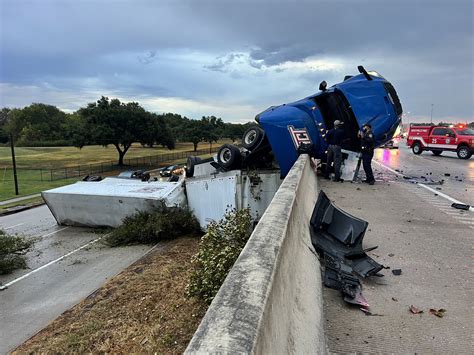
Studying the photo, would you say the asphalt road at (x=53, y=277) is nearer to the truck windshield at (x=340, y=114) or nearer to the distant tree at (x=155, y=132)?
the truck windshield at (x=340, y=114)

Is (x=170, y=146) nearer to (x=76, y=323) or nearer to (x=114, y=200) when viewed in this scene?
(x=114, y=200)

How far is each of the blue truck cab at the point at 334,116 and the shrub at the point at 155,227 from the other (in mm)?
5847

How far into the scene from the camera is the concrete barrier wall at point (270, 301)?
164 centimetres

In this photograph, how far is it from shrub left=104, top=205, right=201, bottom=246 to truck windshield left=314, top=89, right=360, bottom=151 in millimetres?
7146

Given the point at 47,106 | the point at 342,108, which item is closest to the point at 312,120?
the point at 342,108

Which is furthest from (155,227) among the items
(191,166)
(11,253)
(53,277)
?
(11,253)

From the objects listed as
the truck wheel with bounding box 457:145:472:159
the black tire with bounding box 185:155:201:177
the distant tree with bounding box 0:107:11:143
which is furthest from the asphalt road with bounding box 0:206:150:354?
the distant tree with bounding box 0:107:11:143

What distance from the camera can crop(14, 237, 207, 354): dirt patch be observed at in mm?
6332

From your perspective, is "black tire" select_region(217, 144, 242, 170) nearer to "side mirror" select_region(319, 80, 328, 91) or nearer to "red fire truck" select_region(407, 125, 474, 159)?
"side mirror" select_region(319, 80, 328, 91)

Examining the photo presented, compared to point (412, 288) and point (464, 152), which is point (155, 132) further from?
point (412, 288)

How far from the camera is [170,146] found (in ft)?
186

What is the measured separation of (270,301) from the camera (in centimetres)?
203

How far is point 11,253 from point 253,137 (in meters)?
10.8

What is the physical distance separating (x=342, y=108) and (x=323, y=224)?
714 cm
